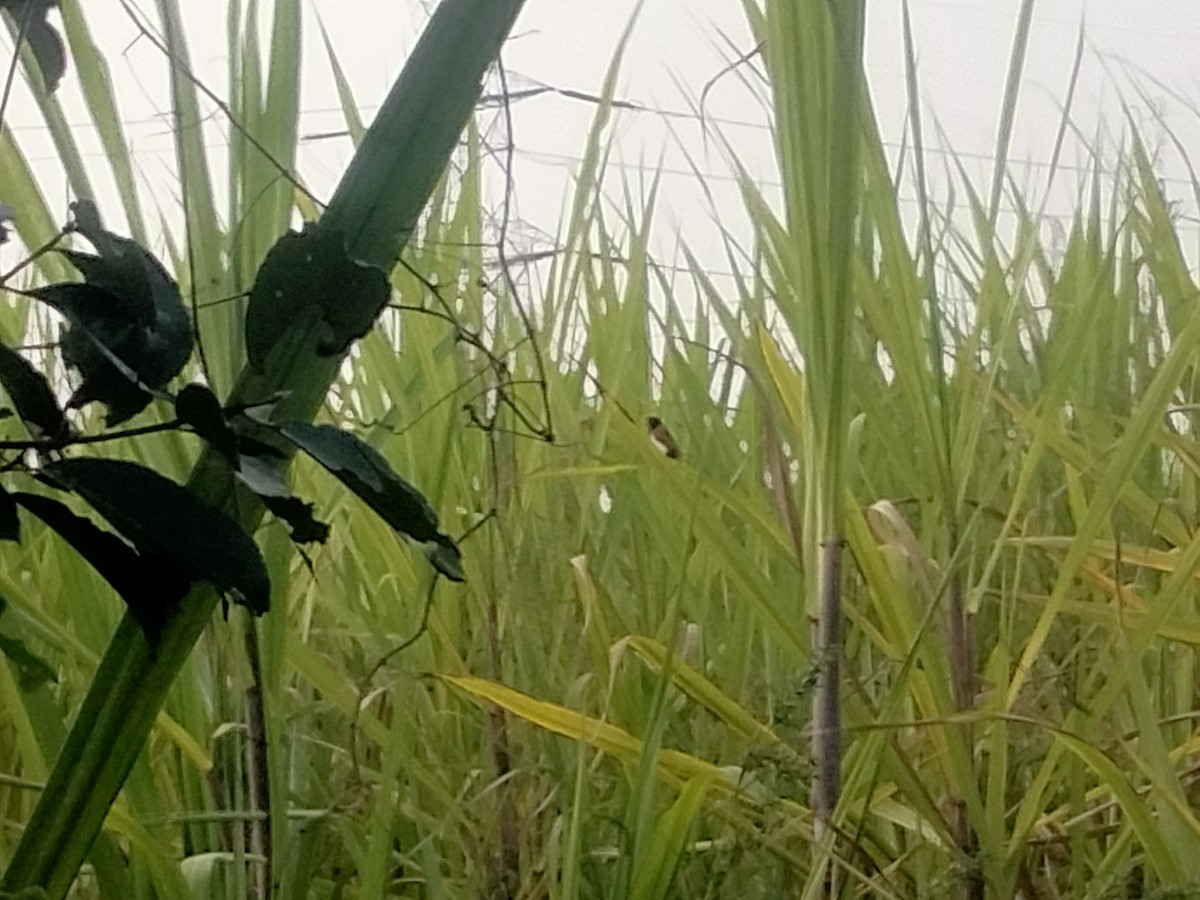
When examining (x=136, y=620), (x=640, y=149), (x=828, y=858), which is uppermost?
(x=640, y=149)

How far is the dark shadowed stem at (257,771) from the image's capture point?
0.38 metres

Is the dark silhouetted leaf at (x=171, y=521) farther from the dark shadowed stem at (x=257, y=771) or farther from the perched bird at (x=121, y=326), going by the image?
the dark shadowed stem at (x=257, y=771)

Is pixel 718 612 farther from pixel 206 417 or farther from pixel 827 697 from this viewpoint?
pixel 206 417

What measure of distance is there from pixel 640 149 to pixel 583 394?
0.19m

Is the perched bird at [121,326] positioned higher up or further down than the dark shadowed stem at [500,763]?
higher up

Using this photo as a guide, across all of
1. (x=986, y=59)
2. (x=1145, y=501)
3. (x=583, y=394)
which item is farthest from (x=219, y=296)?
(x=986, y=59)

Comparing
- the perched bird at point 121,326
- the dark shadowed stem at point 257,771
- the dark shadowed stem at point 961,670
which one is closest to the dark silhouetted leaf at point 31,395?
the perched bird at point 121,326

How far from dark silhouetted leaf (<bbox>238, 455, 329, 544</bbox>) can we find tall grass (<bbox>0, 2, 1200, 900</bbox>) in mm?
135

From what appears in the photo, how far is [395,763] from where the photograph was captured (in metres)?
0.43

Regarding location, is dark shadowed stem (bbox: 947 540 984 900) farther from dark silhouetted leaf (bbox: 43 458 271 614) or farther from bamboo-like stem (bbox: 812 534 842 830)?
dark silhouetted leaf (bbox: 43 458 271 614)

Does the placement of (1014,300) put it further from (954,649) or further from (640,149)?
(640,149)

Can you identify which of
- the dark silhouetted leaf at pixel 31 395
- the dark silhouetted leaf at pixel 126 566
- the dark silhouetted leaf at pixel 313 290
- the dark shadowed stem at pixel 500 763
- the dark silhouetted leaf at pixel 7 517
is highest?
the dark silhouetted leaf at pixel 313 290

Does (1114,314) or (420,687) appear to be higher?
(1114,314)

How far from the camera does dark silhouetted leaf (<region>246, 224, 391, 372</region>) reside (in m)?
0.24
